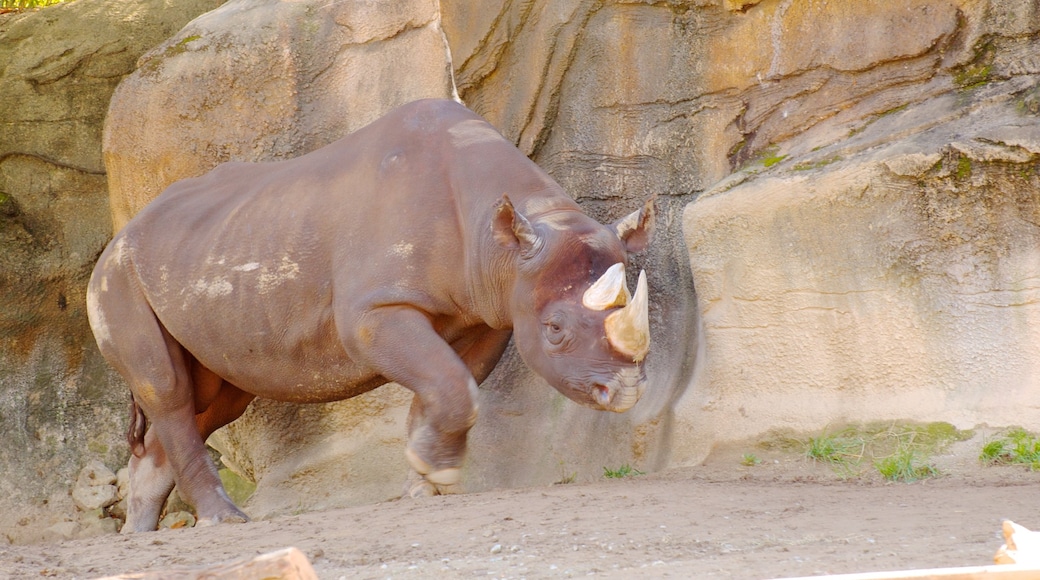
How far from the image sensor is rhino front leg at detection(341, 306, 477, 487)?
217 inches

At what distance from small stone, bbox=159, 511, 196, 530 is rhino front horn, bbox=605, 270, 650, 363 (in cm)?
456

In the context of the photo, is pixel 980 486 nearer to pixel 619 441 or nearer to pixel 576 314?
pixel 576 314

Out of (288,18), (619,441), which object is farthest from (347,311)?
(288,18)

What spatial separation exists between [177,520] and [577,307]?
14.9ft

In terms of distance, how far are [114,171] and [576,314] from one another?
11.9 ft

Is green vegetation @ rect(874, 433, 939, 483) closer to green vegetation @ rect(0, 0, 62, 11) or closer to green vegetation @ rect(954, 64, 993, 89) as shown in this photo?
green vegetation @ rect(954, 64, 993, 89)

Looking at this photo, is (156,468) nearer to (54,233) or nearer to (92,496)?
(92,496)

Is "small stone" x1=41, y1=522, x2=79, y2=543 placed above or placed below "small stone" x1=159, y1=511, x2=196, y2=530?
below

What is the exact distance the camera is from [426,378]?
5594 millimetres

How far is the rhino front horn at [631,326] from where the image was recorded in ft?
17.1

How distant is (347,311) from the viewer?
5.86 meters

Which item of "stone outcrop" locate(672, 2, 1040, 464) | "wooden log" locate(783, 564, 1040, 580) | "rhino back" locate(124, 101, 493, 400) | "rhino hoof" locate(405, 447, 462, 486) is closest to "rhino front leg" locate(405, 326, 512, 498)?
"rhino back" locate(124, 101, 493, 400)

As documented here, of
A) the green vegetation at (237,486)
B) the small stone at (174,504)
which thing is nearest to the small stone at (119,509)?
the small stone at (174,504)

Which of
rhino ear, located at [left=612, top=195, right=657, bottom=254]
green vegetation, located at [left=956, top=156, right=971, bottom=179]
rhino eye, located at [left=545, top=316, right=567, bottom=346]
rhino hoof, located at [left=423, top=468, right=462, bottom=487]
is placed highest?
green vegetation, located at [left=956, top=156, right=971, bottom=179]
